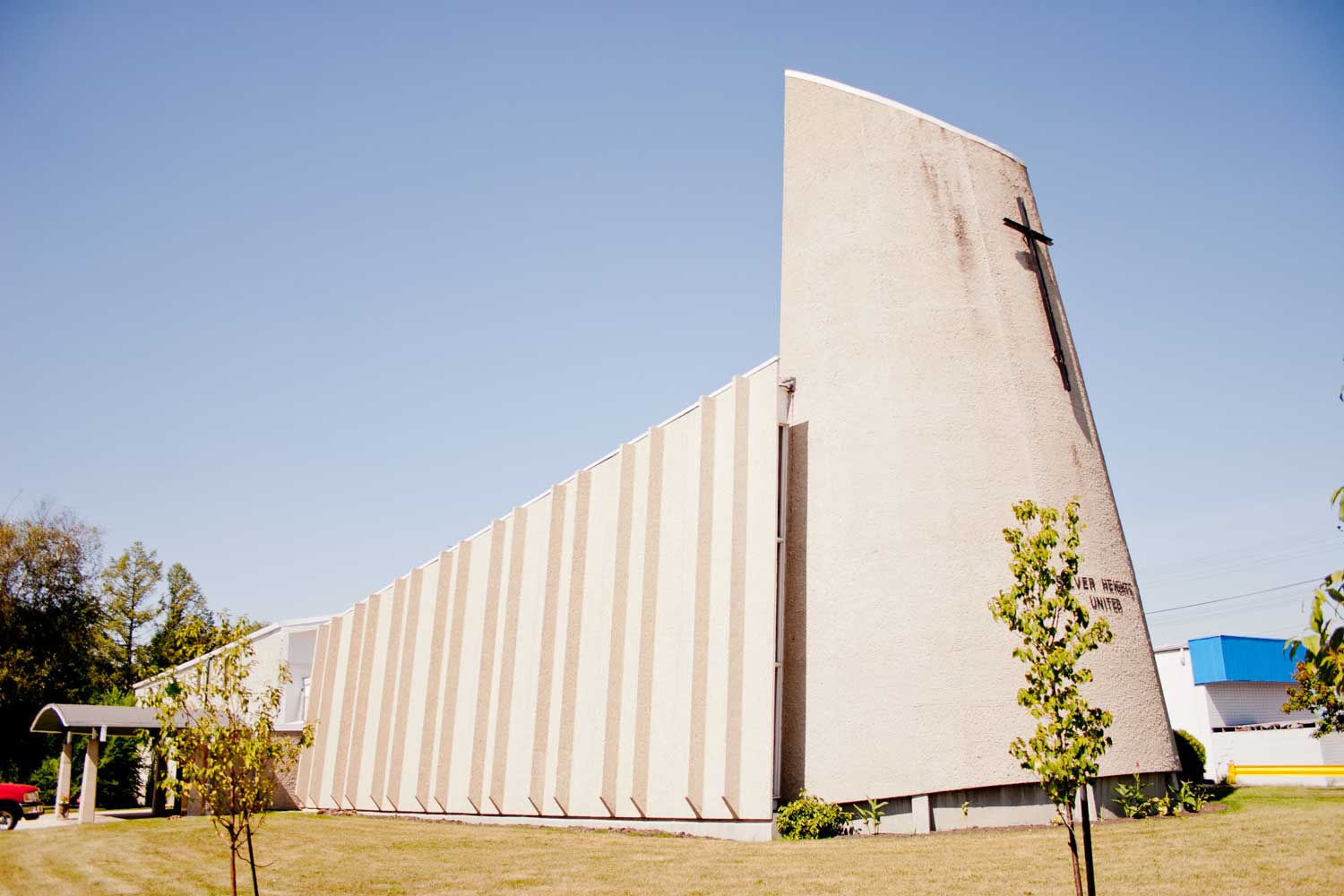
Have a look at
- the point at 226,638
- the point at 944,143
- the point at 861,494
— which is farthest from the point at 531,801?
the point at 944,143

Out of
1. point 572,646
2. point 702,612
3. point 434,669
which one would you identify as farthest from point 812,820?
point 434,669

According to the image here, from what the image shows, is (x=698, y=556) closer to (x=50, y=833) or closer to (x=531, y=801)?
(x=531, y=801)

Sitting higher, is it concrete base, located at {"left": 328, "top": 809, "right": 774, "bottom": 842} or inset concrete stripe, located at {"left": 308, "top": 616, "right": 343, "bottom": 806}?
inset concrete stripe, located at {"left": 308, "top": 616, "right": 343, "bottom": 806}

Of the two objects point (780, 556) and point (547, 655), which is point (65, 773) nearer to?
point (547, 655)

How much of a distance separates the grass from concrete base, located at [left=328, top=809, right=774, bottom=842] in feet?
1.76

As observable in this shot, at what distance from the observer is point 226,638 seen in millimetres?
12547

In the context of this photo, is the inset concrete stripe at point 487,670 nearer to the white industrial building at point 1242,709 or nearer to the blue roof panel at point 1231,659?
the white industrial building at point 1242,709

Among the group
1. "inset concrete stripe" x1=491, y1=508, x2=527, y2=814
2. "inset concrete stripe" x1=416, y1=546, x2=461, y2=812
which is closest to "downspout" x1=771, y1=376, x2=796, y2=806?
"inset concrete stripe" x1=491, y1=508, x2=527, y2=814

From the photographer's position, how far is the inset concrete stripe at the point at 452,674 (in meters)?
28.8

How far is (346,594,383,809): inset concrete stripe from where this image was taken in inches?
1318

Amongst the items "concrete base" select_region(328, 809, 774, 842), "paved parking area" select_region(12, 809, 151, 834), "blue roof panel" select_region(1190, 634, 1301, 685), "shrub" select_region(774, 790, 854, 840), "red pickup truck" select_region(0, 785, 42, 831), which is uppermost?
"blue roof panel" select_region(1190, 634, 1301, 685)

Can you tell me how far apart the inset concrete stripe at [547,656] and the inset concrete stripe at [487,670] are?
9.49 feet

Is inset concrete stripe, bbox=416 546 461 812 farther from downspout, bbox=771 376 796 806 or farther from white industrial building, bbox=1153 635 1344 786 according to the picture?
white industrial building, bbox=1153 635 1344 786

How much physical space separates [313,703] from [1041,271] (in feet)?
107
